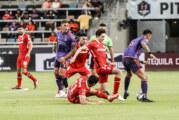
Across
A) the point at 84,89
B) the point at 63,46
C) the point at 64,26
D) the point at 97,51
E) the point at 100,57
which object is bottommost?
the point at 84,89

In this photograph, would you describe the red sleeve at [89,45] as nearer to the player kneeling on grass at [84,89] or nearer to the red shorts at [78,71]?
the red shorts at [78,71]

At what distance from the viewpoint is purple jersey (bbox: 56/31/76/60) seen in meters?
15.1

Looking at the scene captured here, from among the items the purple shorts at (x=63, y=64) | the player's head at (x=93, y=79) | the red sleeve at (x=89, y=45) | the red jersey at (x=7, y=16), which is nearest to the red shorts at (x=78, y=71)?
the purple shorts at (x=63, y=64)

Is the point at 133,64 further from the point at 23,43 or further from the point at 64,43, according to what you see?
the point at 23,43

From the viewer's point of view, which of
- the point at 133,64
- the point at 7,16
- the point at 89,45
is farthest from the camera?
the point at 7,16

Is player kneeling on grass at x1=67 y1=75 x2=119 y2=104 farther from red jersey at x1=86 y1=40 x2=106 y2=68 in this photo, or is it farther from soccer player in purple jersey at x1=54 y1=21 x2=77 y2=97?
soccer player in purple jersey at x1=54 y1=21 x2=77 y2=97

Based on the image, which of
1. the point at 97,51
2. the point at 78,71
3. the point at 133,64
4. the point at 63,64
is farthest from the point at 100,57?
the point at 63,64

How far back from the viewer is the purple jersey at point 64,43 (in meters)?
15.1

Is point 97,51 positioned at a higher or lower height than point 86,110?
higher

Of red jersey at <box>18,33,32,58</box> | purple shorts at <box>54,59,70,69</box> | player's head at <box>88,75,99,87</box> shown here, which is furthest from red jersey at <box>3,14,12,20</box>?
player's head at <box>88,75,99,87</box>

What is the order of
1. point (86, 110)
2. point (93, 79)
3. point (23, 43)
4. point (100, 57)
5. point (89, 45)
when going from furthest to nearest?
point (23, 43) → point (100, 57) → point (89, 45) → point (93, 79) → point (86, 110)

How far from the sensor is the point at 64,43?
49.9ft

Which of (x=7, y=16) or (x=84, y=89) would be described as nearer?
(x=84, y=89)

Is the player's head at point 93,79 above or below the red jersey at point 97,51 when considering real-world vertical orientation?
below
